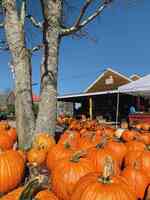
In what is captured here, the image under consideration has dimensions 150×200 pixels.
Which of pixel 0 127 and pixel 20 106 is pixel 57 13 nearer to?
pixel 20 106

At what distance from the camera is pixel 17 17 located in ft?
19.0

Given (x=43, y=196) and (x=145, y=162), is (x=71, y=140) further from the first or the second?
(x=43, y=196)

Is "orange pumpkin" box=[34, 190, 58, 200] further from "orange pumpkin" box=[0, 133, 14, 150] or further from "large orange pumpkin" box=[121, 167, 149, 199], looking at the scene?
"orange pumpkin" box=[0, 133, 14, 150]

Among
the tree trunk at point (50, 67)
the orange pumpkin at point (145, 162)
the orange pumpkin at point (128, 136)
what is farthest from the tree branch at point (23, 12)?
the orange pumpkin at point (145, 162)

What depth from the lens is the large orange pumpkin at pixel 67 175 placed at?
9.23ft

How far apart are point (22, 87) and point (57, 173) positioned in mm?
2889

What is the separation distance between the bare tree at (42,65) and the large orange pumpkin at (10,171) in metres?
1.96

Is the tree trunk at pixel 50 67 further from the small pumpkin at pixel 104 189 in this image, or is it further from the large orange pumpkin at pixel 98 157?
the small pumpkin at pixel 104 189

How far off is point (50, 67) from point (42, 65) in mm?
202

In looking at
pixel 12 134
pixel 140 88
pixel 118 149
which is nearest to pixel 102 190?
pixel 118 149

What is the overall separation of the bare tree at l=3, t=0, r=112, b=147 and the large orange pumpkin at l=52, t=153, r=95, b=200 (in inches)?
97.1

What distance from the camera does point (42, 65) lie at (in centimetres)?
570

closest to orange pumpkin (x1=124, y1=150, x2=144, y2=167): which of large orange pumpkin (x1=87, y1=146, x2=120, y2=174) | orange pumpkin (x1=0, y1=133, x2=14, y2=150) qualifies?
large orange pumpkin (x1=87, y1=146, x2=120, y2=174)

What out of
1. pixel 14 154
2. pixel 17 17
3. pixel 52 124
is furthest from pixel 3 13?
pixel 14 154
